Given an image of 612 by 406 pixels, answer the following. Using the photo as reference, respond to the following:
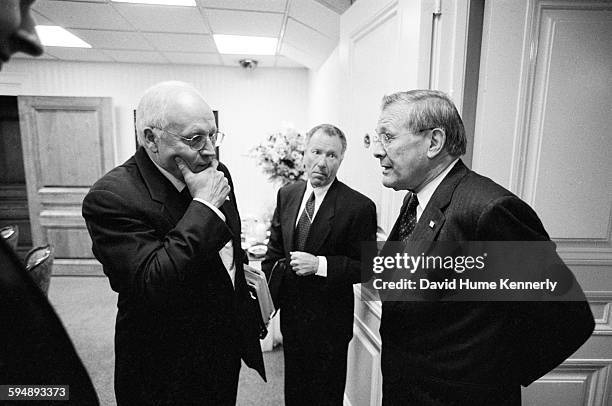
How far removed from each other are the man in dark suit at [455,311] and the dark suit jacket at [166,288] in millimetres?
537

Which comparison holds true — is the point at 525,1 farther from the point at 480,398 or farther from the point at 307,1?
the point at 307,1

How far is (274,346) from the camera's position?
2.90 meters

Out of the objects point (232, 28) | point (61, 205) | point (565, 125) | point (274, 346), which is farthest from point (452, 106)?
point (61, 205)

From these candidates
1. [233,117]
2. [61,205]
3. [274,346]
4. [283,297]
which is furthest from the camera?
[233,117]

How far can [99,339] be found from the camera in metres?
2.97

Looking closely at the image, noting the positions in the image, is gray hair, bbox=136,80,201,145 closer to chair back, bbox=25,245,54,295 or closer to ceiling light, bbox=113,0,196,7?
chair back, bbox=25,245,54,295

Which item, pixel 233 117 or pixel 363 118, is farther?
pixel 233 117

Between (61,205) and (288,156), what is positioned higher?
(288,156)

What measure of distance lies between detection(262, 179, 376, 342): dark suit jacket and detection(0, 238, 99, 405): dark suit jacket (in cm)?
125

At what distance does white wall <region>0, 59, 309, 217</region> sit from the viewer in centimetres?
460

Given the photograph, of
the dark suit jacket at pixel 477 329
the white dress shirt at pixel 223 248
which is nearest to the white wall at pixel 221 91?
the white dress shirt at pixel 223 248

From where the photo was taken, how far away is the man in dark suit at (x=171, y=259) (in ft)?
3.18

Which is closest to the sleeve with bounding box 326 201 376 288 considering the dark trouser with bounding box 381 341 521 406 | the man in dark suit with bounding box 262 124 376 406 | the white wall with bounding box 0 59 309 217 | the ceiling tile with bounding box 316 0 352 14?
the man in dark suit with bounding box 262 124 376 406

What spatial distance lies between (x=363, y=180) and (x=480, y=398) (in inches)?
41.5
